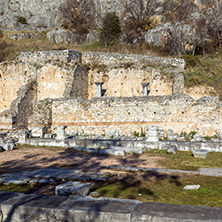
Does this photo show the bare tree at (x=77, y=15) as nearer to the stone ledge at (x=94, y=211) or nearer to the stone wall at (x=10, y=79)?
the stone wall at (x=10, y=79)

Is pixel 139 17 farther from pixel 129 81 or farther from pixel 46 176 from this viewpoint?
pixel 46 176

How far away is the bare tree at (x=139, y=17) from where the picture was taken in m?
39.9

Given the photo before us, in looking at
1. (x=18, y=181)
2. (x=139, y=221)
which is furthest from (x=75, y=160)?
(x=139, y=221)

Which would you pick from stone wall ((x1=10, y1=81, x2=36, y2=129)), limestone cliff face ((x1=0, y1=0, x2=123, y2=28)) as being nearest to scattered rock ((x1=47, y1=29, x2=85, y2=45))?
limestone cliff face ((x1=0, y1=0, x2=123, y2=28))

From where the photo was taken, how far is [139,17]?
139 feet

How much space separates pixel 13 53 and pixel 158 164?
2597 centimetres

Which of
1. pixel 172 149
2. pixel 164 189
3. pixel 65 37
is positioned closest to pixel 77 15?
pixel 65 37

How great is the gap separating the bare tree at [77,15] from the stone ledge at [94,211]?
44266 millimetres

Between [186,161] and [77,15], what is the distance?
145 feet

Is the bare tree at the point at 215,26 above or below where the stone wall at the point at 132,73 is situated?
above

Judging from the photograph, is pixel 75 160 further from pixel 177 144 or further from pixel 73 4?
pixel 73 4

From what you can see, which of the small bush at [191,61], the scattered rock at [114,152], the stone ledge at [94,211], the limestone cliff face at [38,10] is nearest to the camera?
the stone ledge at [94,211]

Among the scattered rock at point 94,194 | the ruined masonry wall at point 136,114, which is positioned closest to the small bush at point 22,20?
the ruined masonry wall at point 136,114

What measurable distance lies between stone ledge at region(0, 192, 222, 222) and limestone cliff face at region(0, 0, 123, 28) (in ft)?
168
